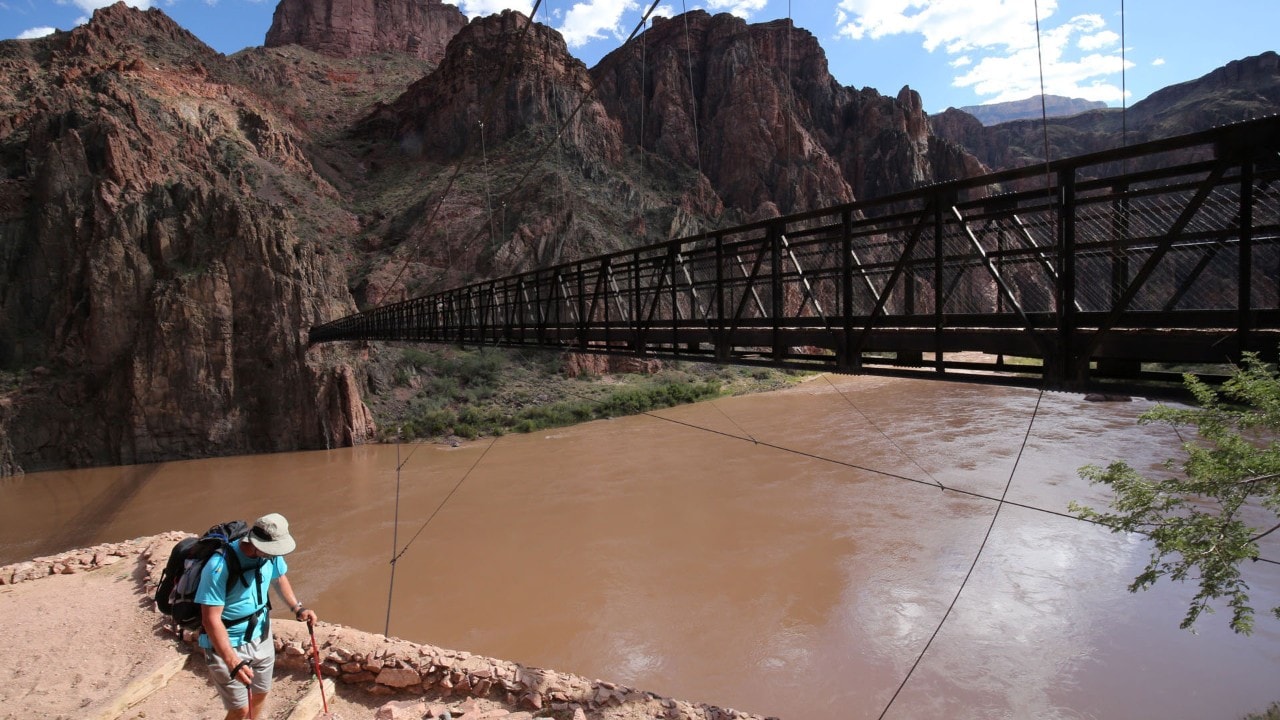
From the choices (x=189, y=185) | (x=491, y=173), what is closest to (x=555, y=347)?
(x=189, y=185)

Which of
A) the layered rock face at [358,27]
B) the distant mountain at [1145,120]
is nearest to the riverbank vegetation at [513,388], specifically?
the distant mountain at [1145,120]

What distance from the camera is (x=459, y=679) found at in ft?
18.6

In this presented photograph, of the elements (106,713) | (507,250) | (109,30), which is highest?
(109,30)

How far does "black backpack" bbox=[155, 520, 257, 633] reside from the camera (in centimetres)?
313

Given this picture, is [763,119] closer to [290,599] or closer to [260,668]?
[290,599]

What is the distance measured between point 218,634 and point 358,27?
302 feet

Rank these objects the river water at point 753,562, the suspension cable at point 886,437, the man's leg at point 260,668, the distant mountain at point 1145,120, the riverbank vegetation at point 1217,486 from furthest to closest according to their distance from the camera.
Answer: the distant mountain at point 1145,120
the suspension cable at point 886,437
the river water at point 753,562
the riverbank vegetation at point 1217,486
the man's leg at point 260,668

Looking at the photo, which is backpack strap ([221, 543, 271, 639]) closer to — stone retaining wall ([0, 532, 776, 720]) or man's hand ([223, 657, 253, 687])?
man's hand ([223, 657, 253, 687])

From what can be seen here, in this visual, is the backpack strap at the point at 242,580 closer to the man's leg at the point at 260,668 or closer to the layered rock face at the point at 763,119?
the man's leg at the point at 260,668

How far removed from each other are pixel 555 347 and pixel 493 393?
56.3 feet

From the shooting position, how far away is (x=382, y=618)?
902 cm

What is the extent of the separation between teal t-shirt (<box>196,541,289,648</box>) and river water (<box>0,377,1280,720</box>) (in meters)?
4.87

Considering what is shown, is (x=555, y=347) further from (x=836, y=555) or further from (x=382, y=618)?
(x=836, y=555)

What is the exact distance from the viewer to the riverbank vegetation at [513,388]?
2331 centimetres
